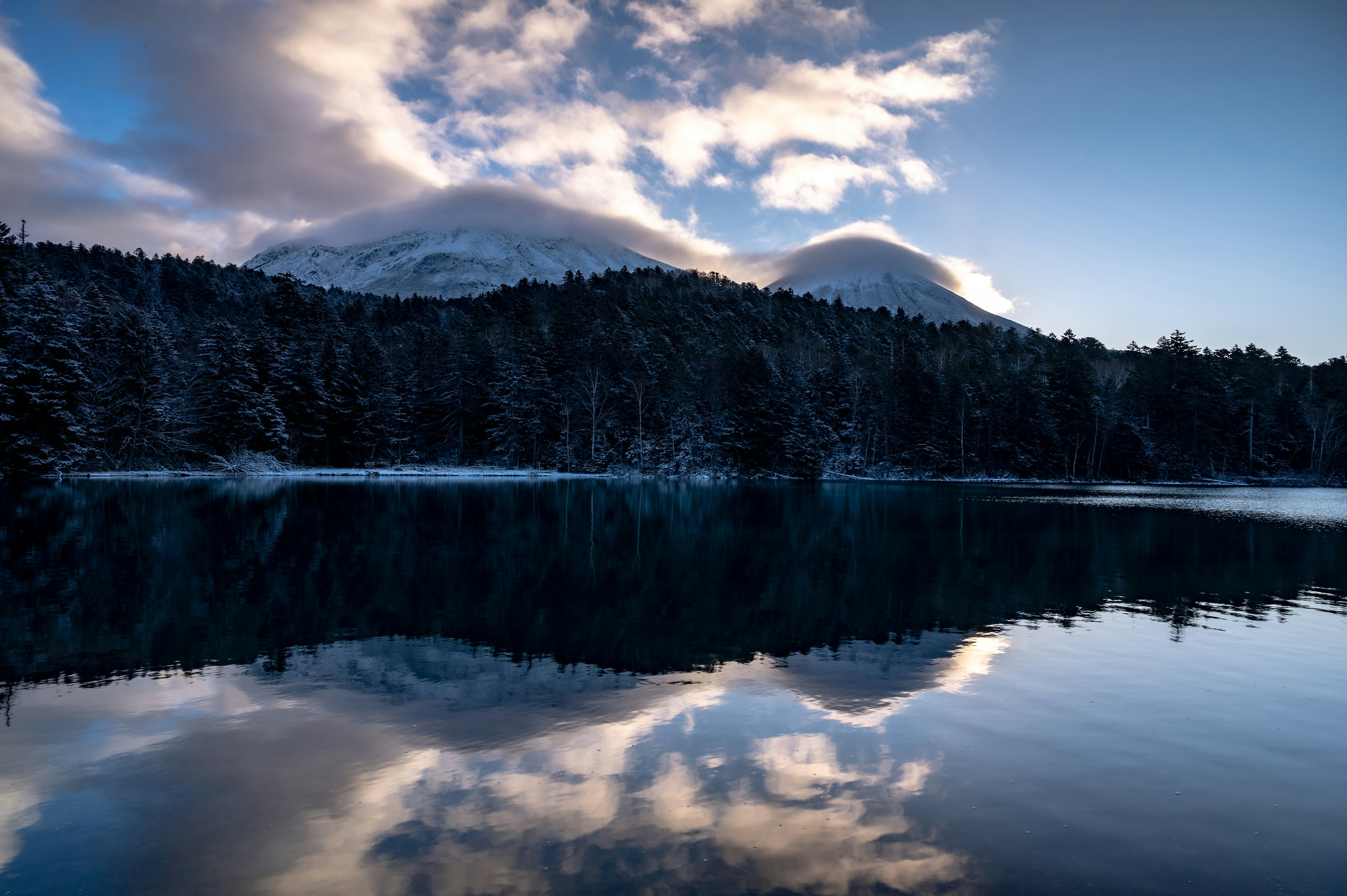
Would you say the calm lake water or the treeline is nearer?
the calm lake water

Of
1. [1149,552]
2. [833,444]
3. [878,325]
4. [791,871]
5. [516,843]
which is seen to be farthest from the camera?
[878,325]

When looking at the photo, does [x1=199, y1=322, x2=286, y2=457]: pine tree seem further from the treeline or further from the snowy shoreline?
Result: the snowy shoreline

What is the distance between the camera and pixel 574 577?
20172 mm

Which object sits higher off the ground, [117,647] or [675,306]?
[675,306]

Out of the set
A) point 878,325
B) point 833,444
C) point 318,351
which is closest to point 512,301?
point 318,351

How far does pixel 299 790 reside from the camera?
7.34 m

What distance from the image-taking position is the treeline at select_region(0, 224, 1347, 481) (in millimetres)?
74438

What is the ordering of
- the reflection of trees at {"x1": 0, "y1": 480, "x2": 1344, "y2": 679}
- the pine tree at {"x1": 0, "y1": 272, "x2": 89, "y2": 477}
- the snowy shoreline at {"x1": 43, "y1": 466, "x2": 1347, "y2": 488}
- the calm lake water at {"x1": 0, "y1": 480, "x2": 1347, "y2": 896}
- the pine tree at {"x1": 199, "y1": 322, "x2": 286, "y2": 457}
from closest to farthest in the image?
the calm lake water at {"x1": 0, "y1": 480, "x2": 1347, "y2": 896} → the reflection of trees at {"x1": 0, "y1": 480, "x2": 1344, "y2": 679} → the pine tree at {"x1": 0, "y1": 272, "x2": 89, "y2": 477} → the snowy shoreline at {"x1": 43, "y1": 466, "x2": 1347, "y2": 488} → the pine tree at {"x1": 199, "y1": 322, "x2": 286, "y2": 457}

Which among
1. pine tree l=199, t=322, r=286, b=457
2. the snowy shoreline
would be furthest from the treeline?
the snowy shoreline

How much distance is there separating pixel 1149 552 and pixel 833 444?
248 ft

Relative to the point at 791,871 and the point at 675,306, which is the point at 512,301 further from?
the point at 791,871

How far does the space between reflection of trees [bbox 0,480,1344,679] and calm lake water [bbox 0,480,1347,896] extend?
18 cm

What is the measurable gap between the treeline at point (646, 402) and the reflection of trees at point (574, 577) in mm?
36983

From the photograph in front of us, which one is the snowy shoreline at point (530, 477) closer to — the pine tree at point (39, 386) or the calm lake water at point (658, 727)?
the pine tree at point (39, 386)
